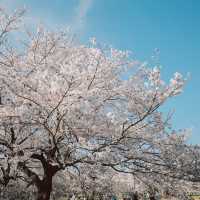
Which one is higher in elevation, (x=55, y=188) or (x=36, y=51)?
(x=36, y=51)

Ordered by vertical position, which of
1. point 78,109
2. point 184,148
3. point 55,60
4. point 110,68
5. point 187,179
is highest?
point 55,60

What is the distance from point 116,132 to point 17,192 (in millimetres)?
13555

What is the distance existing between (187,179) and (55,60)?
483cm

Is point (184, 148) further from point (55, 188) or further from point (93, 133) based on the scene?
point (55, 188)

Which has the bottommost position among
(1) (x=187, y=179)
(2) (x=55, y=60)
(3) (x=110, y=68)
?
(1) (x=187, y=179)

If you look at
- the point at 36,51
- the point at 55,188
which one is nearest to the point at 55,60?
the point at 36,51

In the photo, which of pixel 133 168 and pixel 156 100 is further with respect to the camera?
pixel 133 168

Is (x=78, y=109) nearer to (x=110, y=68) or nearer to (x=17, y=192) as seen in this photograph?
(x=110, y=68)

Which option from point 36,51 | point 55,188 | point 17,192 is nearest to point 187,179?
point 36,51

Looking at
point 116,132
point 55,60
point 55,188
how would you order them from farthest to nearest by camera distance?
point 55,188
point 55,60
point 116,132

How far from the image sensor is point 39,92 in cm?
809

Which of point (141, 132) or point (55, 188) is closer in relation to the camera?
point (141, 132)

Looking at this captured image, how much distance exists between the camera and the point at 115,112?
29.2ft

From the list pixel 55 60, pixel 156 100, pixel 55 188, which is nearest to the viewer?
pixel 156 100
